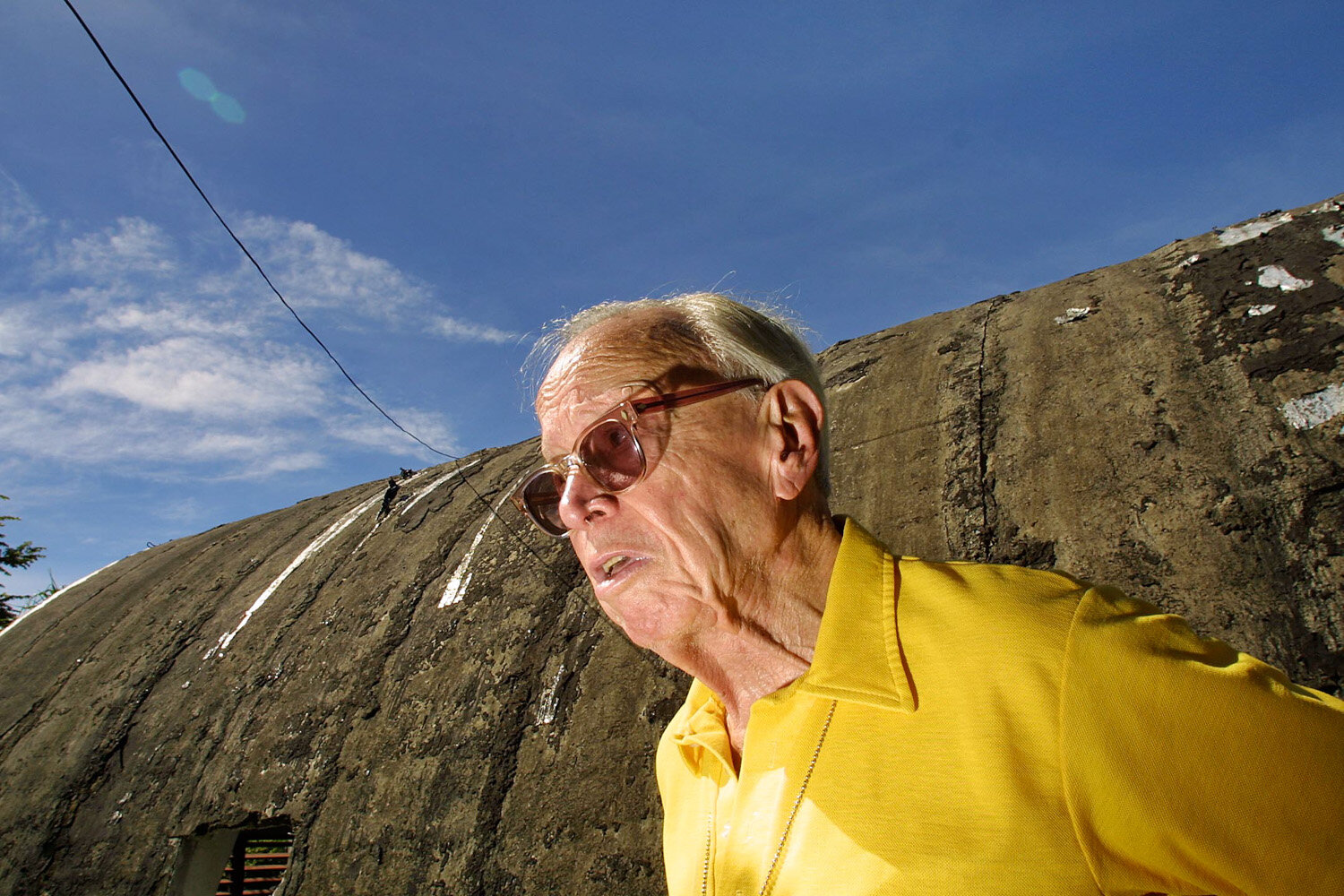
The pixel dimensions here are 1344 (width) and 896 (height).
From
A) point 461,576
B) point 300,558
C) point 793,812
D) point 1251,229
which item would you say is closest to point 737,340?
point 793,812

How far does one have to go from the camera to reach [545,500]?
186 cm

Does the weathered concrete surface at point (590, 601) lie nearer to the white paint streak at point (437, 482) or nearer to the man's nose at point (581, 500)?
the white paint streak at point (437, 482)

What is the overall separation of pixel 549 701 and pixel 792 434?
223cm

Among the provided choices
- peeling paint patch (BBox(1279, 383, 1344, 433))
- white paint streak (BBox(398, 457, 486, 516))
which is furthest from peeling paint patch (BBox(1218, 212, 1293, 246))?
white paint streak (BBox(398, 457, 486, 516))

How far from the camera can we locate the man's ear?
155 cm

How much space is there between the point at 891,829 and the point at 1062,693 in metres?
0.33

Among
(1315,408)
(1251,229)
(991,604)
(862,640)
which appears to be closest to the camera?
(991,604)

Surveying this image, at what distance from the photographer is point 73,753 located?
5.05 meters

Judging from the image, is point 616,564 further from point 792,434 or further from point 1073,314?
point 1073,314

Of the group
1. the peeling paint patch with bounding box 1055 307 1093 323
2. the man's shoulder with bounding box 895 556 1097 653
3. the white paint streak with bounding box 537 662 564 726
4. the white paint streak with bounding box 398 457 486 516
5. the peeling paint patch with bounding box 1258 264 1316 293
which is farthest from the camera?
the white paint streak with bounding box 398 457 486 516

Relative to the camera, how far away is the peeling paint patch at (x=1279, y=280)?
2468mm

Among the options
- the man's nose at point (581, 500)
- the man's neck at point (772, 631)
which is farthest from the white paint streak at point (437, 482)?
the man's neck at point (772, 631)

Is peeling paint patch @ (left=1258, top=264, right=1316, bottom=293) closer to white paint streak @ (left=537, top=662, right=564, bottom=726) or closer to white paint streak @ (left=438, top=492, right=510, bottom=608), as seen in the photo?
white paint streak @ (left=537, top=662, right=564, bottom=726)

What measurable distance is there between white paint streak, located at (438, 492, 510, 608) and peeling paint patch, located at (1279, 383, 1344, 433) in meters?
3.80
